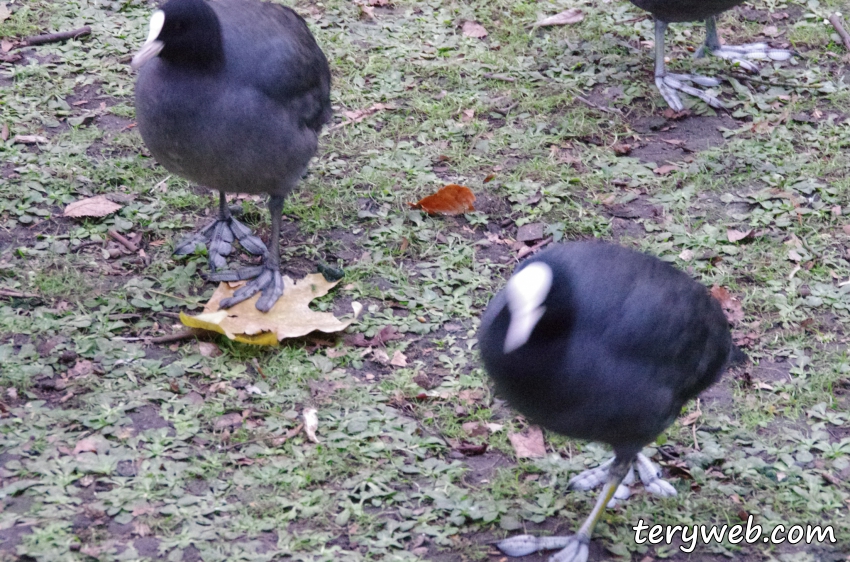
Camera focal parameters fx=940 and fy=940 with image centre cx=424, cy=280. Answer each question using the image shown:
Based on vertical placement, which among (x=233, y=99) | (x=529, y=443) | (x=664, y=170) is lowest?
(x=529, y=443)

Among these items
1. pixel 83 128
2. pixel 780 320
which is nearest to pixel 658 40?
pixel 780 320

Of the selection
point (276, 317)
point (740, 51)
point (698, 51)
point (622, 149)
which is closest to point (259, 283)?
point (276, 317)

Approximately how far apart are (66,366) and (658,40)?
4.40 m

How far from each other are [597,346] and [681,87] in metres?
3.73

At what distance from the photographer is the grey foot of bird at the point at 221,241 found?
5.00m

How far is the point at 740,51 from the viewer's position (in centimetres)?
681

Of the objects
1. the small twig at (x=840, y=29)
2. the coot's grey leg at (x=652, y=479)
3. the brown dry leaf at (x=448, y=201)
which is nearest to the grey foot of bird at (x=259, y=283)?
the brown dry leaf at (x=448, y=201)

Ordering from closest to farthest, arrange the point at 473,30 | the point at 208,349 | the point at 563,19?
the point at 208,349 → the point at 473,30 → the point at 563,19

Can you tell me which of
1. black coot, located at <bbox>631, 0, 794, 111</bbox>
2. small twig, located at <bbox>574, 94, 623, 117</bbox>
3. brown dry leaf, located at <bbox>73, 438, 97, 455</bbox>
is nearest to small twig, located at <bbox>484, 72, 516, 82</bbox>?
small twig, located at <bbox>574, 94, 623, 117</bbox>

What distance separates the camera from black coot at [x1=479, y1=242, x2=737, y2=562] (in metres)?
3.17

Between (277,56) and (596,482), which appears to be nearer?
(596,482)

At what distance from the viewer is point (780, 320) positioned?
472cm

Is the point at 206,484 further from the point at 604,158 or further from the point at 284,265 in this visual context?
the point at 604,158

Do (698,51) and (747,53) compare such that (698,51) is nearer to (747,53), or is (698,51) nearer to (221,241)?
(747,53)
